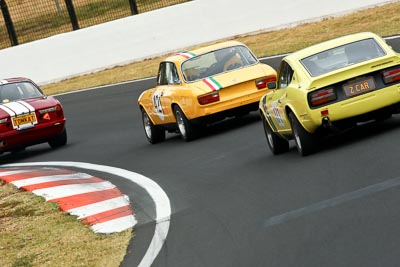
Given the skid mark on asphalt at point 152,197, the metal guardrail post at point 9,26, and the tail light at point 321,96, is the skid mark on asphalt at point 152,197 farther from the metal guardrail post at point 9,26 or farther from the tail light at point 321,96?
the metal guardrail post at point 9,26

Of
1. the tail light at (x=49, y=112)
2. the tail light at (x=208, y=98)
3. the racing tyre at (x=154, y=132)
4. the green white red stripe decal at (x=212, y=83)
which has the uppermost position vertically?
the green white red stripe decal at (x=212, y=83)

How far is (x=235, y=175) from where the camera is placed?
1227 cm

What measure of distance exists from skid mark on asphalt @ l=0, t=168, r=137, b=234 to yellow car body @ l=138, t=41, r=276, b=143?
214 centimetres

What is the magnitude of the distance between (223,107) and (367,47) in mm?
4440

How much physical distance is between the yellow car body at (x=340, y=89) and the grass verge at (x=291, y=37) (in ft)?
44.0

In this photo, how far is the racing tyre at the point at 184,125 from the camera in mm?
16547

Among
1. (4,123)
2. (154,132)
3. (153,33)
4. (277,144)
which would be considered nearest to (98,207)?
(277,144)

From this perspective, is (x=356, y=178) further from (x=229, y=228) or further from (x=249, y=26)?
(x=249, y=26)

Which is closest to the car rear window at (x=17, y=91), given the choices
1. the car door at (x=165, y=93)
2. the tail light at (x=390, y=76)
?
the car door at (x=165, y=93)

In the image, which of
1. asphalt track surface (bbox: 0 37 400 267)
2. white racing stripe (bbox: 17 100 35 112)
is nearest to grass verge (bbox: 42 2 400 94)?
white racing stripe (bbox: 17 100 35 112)

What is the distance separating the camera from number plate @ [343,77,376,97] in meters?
11.6

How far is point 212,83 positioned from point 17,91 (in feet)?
17.0

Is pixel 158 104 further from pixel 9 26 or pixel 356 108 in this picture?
pixel 9 26

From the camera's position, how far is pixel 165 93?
17.4 m
